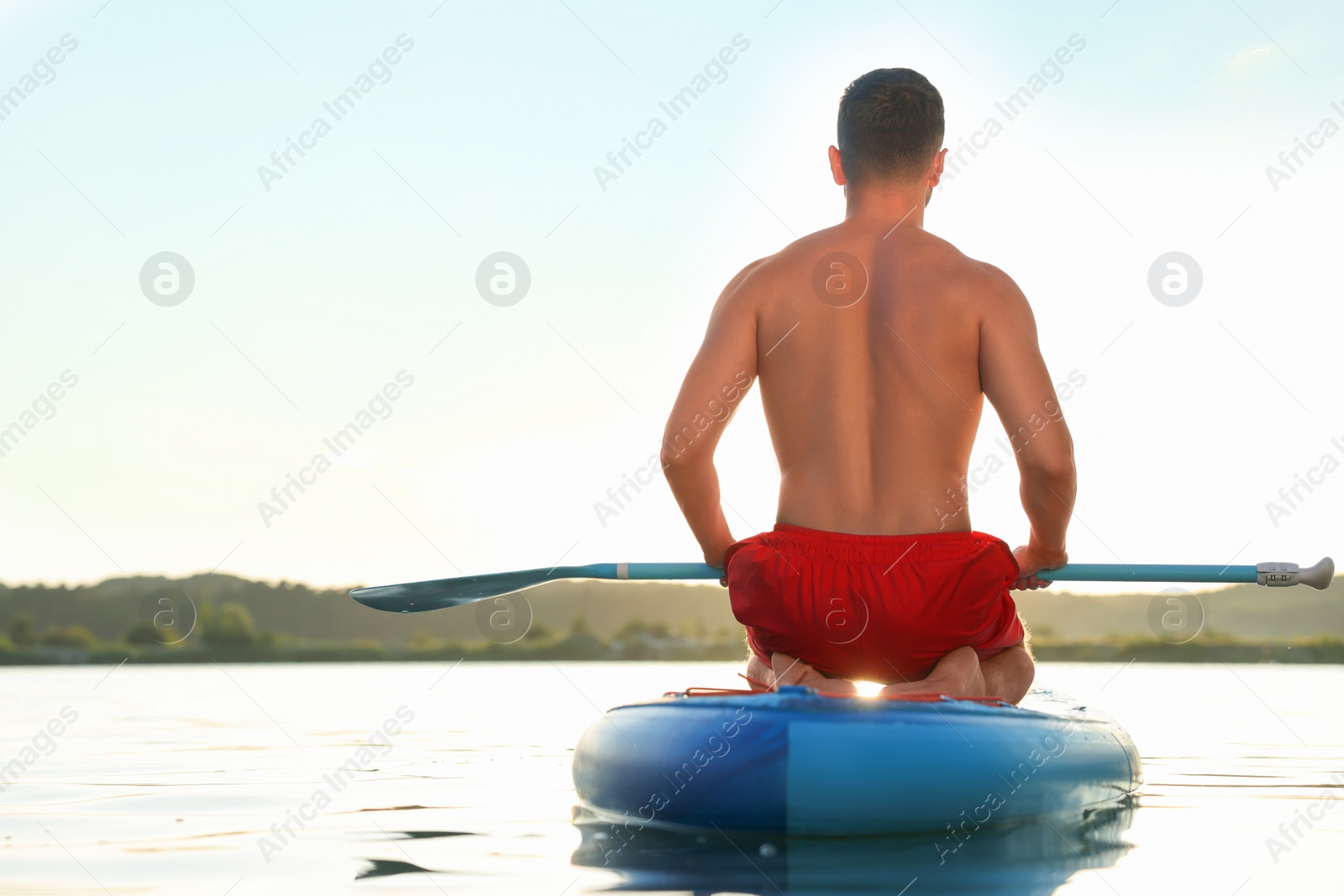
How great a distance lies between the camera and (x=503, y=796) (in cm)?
406

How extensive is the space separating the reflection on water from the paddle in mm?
859

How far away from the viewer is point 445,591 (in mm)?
4598

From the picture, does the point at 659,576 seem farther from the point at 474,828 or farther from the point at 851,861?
the point at 851,861

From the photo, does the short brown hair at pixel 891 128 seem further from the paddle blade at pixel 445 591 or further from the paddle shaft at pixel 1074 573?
the paddle blade at pixel 445 591

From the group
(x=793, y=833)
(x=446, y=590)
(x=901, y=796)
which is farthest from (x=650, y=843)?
(x=446, y=590)

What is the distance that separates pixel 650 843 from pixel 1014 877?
87 cm

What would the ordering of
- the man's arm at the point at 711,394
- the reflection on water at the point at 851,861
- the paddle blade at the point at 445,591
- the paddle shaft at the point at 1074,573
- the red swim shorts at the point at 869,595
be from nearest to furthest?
the reflection on water at the point at 851,861
the red swim shorts at the point at 869,595
the man's arm at the point at 711,394
the paddle shaft at the point at 1074,573
the paddle blade at the point at 445,591

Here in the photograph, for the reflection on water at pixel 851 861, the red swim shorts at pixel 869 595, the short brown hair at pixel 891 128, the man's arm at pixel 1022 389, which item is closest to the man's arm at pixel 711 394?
the red swim shorts at pixel 869 595

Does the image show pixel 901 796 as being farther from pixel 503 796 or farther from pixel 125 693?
pixel 125 693

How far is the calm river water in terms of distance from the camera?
2443 millimetres

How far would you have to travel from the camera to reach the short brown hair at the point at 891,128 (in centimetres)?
326

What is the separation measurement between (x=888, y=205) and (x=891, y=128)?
21 cm

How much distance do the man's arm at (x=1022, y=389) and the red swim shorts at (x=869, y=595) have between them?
26 centimetres

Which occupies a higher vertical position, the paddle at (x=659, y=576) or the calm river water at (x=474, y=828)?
the paddle at (x=659, y=576)
